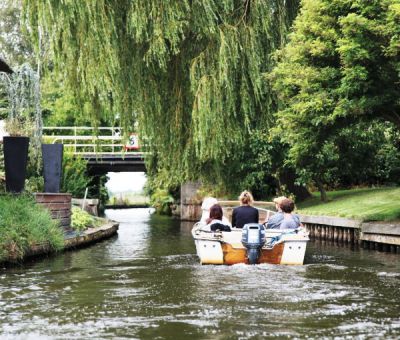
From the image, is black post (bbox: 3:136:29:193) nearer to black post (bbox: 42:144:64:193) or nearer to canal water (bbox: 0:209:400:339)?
black post (bbox: 42:144:64:193)

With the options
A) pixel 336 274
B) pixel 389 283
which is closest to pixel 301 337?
pixel 389 283

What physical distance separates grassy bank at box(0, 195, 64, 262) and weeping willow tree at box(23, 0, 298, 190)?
4.20 meters

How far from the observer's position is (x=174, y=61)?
22281 mm

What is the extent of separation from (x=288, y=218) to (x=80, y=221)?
1000 cm

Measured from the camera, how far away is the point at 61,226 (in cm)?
2008

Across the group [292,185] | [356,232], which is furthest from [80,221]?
[292,185]

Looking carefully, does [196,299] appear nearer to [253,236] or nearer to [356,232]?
[253,236]

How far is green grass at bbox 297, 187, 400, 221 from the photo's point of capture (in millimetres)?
21312

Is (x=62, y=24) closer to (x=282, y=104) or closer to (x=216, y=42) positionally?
(x=216, y=42)

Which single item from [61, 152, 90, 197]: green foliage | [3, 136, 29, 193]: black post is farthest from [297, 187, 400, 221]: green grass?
[61, 152, 90, 197]: green foliage

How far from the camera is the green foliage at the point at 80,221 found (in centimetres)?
2296

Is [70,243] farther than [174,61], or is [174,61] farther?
[174,61]

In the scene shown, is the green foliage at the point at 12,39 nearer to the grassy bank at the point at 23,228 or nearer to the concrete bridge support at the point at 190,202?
the concrete bridge support at the point at 190,202

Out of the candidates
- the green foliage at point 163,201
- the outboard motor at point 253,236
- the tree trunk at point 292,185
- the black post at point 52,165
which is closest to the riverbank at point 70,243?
the black post at point 52,165
